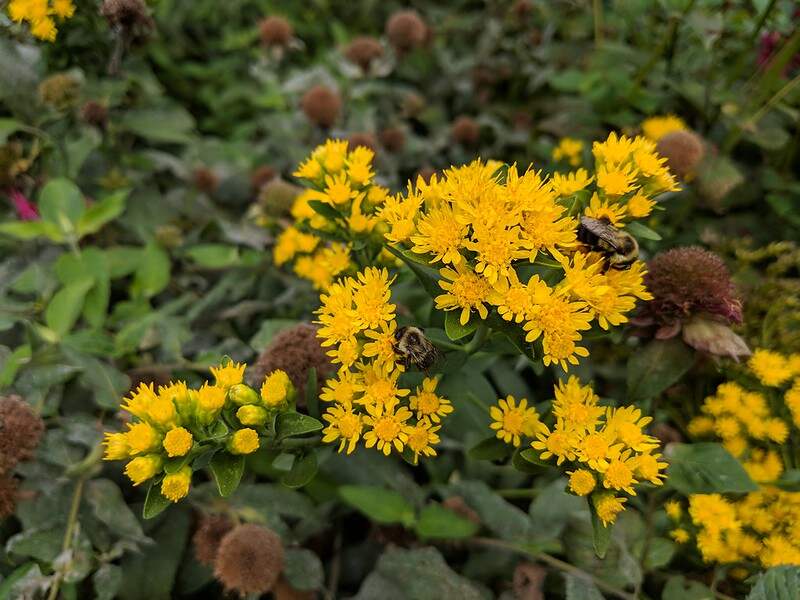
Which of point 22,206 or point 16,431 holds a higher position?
point 22,206

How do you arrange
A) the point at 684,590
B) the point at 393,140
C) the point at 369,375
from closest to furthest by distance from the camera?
the point at 369,375 < the point at 684,590 < the point at 393,140

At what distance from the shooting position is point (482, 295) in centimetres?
90

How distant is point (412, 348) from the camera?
0.93 metres

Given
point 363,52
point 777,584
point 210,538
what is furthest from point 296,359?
point 363,52

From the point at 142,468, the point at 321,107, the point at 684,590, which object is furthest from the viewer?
the point at 321,107

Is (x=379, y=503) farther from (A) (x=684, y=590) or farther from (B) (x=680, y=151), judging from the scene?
(B) (x=680, y=151)

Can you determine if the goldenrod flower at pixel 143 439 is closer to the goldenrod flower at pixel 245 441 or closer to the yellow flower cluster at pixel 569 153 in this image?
the goldenrod flower at pixel 245 441

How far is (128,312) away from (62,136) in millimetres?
619

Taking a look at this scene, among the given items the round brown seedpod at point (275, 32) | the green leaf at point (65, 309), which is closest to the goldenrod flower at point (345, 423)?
the green leaf at point (65, 309)

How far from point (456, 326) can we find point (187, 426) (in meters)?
0.43

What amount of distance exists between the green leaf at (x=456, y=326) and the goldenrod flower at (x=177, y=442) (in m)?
0.41

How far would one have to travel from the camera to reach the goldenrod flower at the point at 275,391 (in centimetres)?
95

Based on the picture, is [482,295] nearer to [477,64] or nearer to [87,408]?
[87,408]

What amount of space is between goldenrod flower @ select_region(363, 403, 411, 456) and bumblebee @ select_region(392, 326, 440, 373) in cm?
8
